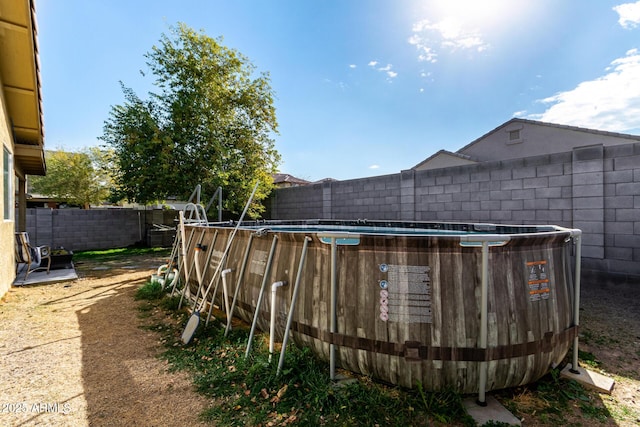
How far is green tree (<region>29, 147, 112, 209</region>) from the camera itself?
17391 millimetres

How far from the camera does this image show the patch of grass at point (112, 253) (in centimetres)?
932

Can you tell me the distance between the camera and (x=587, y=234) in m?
4.82

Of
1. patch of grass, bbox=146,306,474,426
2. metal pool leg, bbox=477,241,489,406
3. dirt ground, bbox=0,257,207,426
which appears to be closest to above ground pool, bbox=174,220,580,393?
metal pool leg, bbox=477,241,489,406

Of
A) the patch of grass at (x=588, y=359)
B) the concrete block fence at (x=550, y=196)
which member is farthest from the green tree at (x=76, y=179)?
the patch of grass at (x=588, y=359)

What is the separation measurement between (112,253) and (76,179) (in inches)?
435

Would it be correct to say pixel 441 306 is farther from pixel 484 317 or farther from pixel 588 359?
pixel 588 359

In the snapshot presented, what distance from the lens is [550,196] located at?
205 inches

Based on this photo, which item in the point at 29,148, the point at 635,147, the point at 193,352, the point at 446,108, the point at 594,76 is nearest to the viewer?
the point at 193,352

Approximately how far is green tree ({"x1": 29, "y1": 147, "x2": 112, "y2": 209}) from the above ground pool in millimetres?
19956

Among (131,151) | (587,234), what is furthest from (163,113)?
(587,234)

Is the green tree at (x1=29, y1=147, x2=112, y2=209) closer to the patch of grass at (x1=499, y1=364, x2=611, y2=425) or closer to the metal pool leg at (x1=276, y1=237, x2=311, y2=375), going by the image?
the metal pool leg at (x1=276, y1=237, x2=311, y2=375)

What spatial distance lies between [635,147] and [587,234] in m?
1.49

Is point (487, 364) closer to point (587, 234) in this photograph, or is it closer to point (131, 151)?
point (587, 234)

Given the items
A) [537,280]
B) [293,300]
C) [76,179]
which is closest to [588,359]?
[537,280]
